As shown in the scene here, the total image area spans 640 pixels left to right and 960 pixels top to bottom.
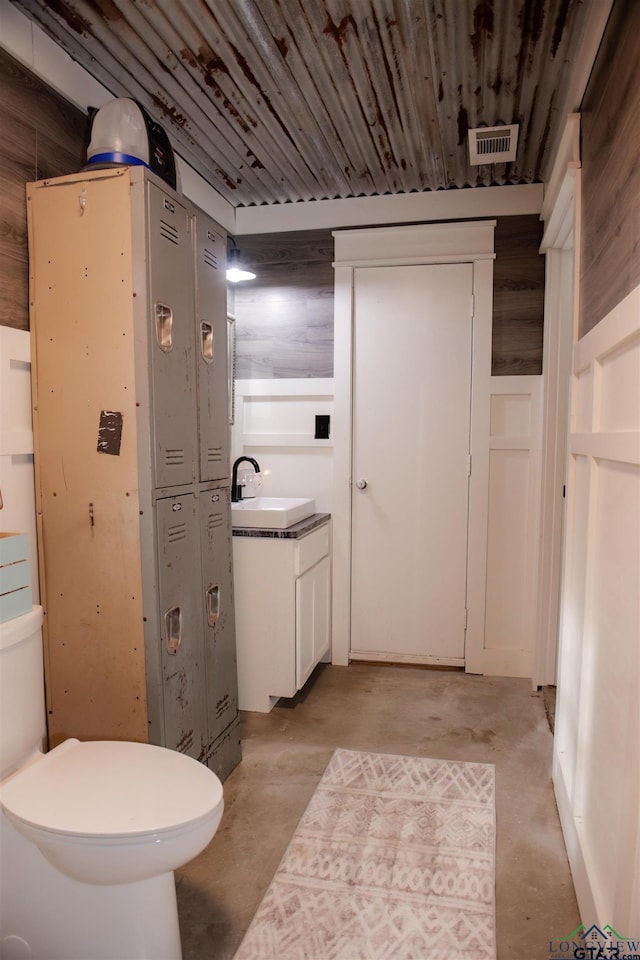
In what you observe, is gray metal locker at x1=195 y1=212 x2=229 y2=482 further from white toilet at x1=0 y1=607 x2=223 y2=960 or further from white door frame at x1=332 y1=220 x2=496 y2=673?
white door frame at x1=332 y1=220 x2=496 y2=673

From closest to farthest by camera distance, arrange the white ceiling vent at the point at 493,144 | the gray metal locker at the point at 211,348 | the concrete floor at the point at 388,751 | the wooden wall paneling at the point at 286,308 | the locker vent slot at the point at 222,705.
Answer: the concrete floor at the point at 388,751 < the gray metal locker at the point at 211,348 < the locker vent slot at the point at 222,705 < the white ceiling vent at the point at 493,144 < the wooden wall paneling at the point at 286,308

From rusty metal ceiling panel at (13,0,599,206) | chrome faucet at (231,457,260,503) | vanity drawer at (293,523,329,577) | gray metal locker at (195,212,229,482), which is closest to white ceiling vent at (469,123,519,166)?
rusty metal ceiling panel at (13,0,599,206)

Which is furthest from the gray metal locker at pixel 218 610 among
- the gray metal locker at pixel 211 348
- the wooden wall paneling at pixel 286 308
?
the wooden wall paneling at pixel 286 308

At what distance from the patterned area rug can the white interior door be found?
102 cm

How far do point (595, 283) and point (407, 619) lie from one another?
2.06 m

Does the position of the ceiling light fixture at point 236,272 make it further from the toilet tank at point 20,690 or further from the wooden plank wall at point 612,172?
the toilet tank at point 20,690

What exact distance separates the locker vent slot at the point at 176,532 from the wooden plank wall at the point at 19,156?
74cm

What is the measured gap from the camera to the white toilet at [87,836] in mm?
1230

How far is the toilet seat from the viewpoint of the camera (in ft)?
4.05

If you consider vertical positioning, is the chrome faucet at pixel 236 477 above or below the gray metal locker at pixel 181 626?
above

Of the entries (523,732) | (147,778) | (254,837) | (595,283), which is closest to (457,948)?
(254,837)

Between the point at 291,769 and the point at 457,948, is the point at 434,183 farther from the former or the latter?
the point at 457,948

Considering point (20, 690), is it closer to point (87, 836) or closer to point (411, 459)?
point (87, 836)

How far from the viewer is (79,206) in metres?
1.73
